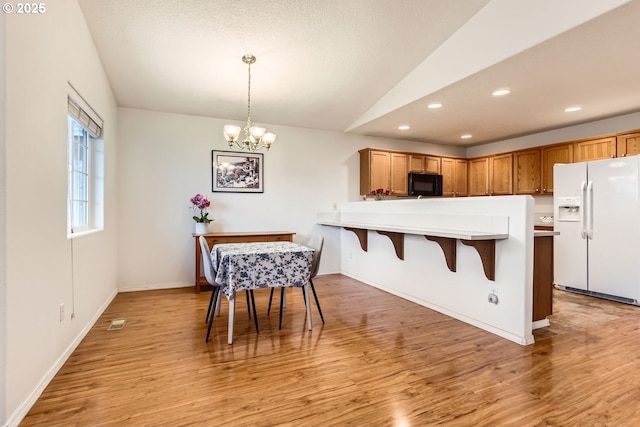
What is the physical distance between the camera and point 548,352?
8.30ft

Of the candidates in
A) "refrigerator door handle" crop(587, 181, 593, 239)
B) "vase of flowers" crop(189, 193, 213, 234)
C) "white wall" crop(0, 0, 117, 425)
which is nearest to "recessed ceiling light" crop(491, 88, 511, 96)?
"refrigerator door handle" crop(587, 181, 593, 239)

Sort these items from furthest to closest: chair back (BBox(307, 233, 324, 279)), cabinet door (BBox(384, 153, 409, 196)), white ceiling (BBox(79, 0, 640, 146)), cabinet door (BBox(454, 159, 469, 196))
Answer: cabinet door (BBox(454, 159, 469, 196)), cabinet door (BBox(384, 153, 409, 196)), chair back (BBox(307, 233, 324, 279)), white ceiling (BBox(79, 0, 640, 146))

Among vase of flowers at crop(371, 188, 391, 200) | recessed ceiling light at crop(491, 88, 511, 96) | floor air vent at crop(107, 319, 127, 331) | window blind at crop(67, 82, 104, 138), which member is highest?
recessed ceiling light at crop(491, 88, 511, 96)

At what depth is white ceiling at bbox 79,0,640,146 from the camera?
2625 mm

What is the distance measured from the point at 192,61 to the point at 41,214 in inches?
86.5

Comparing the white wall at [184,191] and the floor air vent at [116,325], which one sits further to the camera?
the white wall at [184,191]

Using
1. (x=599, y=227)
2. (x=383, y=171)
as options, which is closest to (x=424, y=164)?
(x=383, y=171)

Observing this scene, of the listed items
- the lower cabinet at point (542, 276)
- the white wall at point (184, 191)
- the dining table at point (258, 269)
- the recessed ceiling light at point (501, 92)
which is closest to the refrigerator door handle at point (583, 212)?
the lower cabinet at point (542, 276)

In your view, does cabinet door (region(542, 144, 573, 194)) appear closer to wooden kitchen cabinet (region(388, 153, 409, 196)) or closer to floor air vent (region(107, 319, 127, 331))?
wooden kitchen cabinet (region(388, 153, 409, 196))

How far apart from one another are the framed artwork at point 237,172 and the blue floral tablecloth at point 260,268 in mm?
2020

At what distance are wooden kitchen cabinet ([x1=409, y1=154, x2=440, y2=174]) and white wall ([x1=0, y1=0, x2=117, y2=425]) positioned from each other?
4.71 metres

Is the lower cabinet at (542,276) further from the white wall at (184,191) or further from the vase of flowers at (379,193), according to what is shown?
the white wall at (184,191)

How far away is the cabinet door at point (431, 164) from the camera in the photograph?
5922 millimetres

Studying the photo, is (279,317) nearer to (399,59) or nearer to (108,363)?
(108,363)
